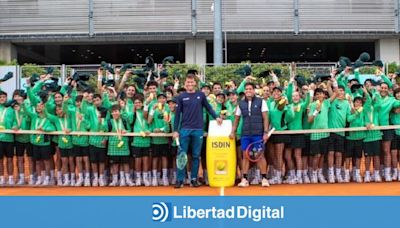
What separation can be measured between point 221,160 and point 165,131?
112cm

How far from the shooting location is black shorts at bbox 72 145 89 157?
9500mm

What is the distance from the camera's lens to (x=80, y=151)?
9523 millimetres

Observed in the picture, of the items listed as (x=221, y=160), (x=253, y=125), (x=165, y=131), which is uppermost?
(x=253, y=125)

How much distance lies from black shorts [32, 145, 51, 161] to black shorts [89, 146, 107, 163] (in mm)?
793

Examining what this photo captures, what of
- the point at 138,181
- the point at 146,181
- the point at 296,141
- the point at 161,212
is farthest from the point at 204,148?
the point at 161,212

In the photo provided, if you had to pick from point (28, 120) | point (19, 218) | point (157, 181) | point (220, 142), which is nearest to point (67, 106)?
point (28, 120)

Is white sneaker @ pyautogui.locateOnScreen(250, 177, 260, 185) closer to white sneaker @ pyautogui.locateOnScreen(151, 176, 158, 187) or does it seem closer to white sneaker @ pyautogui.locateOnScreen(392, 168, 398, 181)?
white sneaker @ pyautogui.locateOnScreen(151, 176, 158, 187)

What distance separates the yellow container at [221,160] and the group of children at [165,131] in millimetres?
290

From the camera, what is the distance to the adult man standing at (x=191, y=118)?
881 centimetres

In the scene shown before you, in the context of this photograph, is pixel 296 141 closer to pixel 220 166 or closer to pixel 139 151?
pixel 220 166

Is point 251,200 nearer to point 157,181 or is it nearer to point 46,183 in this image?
point 157,181

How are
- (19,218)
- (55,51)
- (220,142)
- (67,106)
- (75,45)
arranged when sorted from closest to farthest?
(19,218) < (220,142) < (67,106) < (75,45) < (55,51)

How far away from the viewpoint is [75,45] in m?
26.6

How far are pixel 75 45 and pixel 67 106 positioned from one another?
1772 centimetres
